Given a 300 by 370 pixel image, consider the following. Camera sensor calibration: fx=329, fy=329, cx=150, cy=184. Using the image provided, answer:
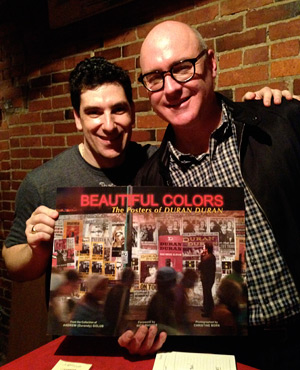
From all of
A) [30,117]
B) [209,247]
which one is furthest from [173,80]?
[30,117]

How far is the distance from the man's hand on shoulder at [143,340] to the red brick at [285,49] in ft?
4.08

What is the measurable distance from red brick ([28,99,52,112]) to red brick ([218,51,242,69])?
1272mm

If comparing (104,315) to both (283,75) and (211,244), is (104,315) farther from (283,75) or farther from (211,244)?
(283,75)

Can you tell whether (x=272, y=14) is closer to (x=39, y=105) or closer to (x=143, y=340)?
(x=143, y=340)

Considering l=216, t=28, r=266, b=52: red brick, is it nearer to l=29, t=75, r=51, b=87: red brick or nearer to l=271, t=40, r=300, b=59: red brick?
l=271, t=40, r=300, b=59: red brick

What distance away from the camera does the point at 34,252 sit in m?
1.08

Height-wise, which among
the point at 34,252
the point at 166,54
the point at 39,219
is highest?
the point at 166,54

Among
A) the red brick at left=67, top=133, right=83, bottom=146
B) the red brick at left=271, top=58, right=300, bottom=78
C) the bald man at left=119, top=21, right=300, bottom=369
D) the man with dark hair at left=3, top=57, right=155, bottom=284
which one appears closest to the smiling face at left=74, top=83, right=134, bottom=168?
the man with dark hair at left=3, top=57, right=155, bottom=284

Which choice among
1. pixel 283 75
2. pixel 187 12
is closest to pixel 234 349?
pixel 283 75

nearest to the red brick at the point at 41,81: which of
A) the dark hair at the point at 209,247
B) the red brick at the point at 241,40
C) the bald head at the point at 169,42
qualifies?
the red brick at the point at 241,40

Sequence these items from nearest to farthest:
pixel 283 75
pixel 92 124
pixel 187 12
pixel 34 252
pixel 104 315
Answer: pixel 104 315 → pixel 34 252 → pixel 92 124 → pixel 283 75 → pixel 187 12

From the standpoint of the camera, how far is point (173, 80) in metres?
1.11

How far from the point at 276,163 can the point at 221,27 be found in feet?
2.97

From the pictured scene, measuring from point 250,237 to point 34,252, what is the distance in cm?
69
